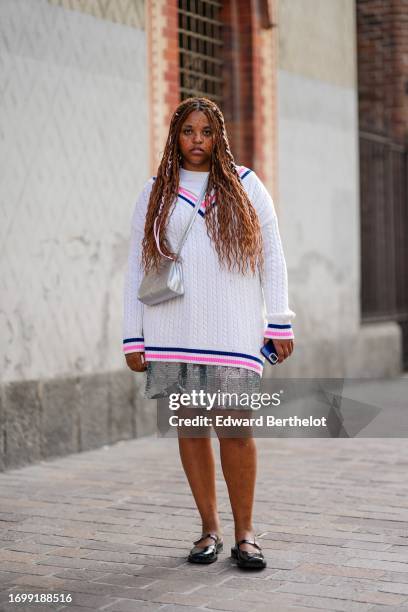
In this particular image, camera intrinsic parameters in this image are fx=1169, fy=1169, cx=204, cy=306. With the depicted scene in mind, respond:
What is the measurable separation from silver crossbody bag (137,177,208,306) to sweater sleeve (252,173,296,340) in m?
0.28

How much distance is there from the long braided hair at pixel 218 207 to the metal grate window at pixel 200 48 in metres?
4.67

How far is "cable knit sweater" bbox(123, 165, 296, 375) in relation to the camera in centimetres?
456

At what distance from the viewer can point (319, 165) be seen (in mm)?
11117

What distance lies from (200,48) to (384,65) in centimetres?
446

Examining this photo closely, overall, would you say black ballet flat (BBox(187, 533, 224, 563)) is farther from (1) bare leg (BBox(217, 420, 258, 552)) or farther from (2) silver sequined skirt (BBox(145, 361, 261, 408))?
(2) silver sequined skirt (BBox(145, 361, 261, 408))

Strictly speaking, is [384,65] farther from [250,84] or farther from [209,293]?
[209,293]

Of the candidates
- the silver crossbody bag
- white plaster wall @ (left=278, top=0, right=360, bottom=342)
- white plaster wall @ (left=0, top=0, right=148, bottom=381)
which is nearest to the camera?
the silver crossbody bag

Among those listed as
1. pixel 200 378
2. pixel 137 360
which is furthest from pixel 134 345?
pixel 200 378

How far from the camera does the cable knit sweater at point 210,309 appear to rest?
15.0ft

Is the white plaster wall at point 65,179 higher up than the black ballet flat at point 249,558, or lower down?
higher up

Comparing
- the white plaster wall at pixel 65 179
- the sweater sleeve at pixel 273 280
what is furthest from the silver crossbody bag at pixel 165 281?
the white plaster wall at pixel 65 179

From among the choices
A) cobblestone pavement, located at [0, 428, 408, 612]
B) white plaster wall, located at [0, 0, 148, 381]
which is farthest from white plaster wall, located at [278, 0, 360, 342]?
cobblestone pavement, located at [0, 428, 408, 612]

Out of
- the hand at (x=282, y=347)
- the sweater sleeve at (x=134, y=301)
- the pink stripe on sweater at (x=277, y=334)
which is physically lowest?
the hand at (x=282, y=347)

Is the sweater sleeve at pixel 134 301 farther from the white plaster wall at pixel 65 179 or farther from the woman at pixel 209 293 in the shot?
the white plaster wall at pixel 65 179
